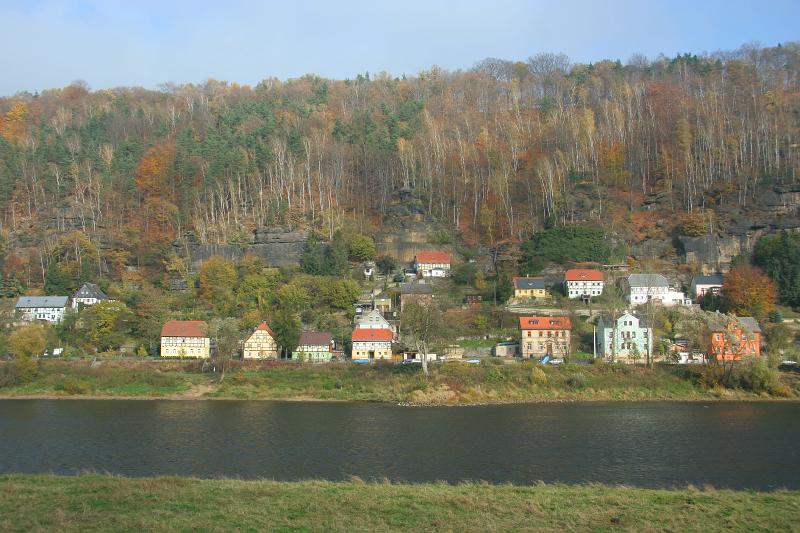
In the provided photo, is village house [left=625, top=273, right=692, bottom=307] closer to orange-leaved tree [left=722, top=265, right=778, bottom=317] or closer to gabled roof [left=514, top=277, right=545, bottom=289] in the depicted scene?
orange-leaved tree [left=722, top=265, right=778, bottom=317]

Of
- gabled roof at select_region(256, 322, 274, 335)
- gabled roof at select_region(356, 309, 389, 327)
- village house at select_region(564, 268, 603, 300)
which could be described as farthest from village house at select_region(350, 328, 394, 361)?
village house at select_region(564, 268, 603, 300)

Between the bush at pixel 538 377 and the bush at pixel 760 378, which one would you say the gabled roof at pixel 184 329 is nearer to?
the bush at pixel 538 377

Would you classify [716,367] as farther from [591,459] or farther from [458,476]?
[458,476]

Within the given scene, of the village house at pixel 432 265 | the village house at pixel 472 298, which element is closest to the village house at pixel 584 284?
the village house at pixel 472 298

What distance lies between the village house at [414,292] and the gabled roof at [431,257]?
5839 mm

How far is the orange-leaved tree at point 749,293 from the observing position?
51.3 metres

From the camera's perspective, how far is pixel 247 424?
31.0 metres

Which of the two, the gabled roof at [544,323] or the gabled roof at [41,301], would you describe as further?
the gabled roof at [41,301]

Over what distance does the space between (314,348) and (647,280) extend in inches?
1132

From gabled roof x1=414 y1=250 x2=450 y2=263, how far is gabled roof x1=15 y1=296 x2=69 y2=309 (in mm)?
32039

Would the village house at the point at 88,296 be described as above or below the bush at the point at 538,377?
above

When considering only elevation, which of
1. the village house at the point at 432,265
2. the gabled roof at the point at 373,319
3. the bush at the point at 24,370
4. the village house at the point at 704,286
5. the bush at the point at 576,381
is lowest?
the bush at the point at 576,381

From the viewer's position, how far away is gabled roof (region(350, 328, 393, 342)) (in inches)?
1938

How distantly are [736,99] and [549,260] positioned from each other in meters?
38.0
